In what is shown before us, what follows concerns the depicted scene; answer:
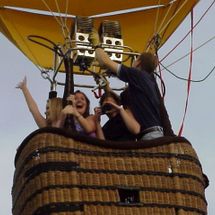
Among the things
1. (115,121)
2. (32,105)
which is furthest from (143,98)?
(32,105)

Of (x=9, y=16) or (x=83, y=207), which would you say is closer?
(x=83, y=207)

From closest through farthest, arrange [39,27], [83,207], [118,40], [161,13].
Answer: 1. [83,207]
2. [118,40]
3. [161,13]
4. [39,27]

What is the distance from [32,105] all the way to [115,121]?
504mm

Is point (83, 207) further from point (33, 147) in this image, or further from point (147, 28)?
point (147, 28)

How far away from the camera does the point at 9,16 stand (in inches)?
221

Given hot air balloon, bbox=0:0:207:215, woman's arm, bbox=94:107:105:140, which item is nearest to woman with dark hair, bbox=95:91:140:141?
woman's arm, bbox=94:107:105:140

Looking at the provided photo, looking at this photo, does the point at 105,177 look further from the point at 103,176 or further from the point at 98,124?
the point at 98,124

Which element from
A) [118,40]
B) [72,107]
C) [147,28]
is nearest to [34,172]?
[72,107]

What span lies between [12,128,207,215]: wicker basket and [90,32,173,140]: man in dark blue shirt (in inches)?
5.5

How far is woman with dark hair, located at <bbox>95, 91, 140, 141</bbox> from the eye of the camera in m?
3.36

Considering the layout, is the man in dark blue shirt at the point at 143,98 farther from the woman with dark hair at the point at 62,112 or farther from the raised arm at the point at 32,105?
the raised arm at the point at 32,105

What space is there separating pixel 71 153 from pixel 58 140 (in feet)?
0.26

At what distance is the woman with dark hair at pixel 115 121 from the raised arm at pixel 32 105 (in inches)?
12.5

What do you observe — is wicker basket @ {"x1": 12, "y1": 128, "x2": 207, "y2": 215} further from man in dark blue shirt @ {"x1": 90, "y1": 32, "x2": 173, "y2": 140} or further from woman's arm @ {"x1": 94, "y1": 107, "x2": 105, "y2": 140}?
woman's arm @ {"x1": 94, "y1": 107, "x2": 105, "y2": 140}
